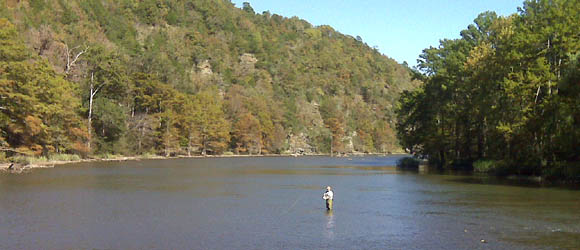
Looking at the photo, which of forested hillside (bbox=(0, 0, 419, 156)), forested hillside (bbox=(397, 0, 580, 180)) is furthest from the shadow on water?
forested hillside (bbox=(0, 0, 419, 156))

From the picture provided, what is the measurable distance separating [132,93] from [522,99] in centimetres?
7952

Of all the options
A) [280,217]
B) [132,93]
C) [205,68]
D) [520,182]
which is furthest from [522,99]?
[205,68]

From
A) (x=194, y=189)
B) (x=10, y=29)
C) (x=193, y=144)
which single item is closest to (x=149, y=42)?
(x=193, y=144)

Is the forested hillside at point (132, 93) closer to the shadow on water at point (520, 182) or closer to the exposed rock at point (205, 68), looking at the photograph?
→ the exposed rock at point (205, 68)

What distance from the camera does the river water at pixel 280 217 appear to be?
23094mm

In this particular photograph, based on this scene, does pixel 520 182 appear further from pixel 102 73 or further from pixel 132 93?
pixel 132 93

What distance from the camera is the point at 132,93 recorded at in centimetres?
11262

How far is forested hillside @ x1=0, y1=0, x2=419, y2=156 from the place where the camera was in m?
70.8

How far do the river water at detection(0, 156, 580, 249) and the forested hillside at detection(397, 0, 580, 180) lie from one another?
562 centimetres

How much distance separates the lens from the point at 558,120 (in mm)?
45781

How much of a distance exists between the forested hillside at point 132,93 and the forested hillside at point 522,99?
165 feet

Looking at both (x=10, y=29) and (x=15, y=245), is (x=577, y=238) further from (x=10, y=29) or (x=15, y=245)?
(x=10, y=29)

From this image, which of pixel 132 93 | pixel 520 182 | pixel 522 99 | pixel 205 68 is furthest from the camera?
pixel 205 68

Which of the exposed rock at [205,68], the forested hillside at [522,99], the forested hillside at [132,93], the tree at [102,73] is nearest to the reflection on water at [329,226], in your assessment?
the forested hillside at [522,99]
